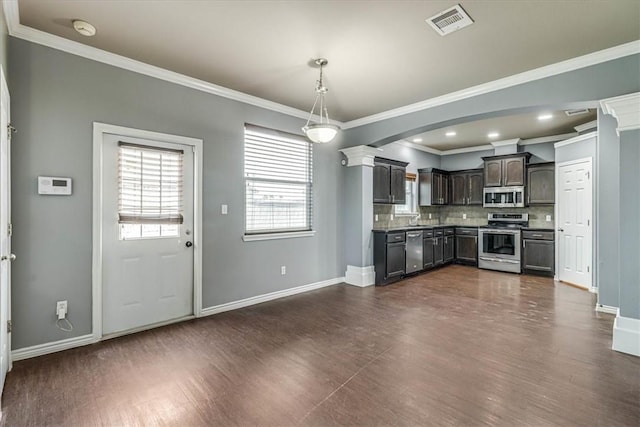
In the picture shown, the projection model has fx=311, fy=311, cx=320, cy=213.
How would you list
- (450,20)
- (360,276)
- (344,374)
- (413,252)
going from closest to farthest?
1. (344,374)
2. (450,20)
3. (360,276)
4. (413,252)

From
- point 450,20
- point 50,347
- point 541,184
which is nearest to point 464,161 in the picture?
point 541,184

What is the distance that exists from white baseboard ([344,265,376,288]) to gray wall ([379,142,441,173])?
238cm

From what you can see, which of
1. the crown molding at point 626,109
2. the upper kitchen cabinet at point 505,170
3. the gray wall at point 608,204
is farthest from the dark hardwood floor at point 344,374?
the upper kitchen cabinet at point 505,170

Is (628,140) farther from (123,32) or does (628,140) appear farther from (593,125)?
(123,32)

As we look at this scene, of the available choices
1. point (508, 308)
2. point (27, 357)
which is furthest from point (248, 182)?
point (508, 308)

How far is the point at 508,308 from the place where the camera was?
13.5 ft

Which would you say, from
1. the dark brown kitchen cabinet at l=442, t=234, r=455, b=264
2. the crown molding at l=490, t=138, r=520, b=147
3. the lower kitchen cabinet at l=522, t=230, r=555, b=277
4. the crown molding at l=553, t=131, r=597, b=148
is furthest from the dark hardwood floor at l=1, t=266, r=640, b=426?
the crown molding at l=490, t=138, r=520, b=147

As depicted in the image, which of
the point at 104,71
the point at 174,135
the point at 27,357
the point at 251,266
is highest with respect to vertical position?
the point at 104,71

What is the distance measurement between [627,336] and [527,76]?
2762mm

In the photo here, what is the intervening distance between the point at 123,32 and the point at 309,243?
3470 mm

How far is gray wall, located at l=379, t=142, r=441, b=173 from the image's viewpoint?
661 cm

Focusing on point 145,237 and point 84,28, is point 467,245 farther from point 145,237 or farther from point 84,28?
point 84,28

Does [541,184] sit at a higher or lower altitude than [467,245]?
higher

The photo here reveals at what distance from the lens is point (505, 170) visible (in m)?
6.71
